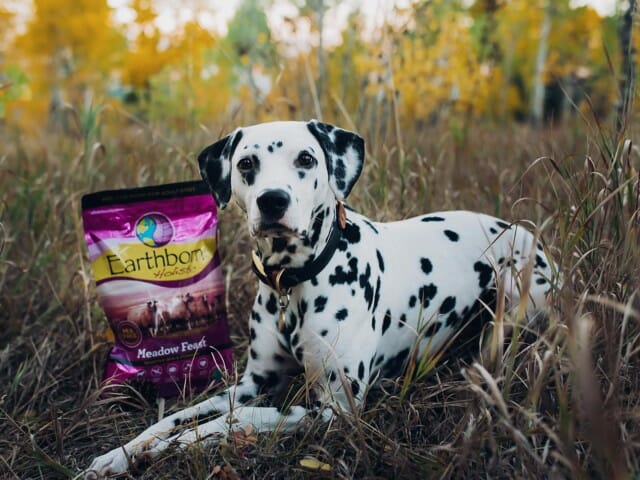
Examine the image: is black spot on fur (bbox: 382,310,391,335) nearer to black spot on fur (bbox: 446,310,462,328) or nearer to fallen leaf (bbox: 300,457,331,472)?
black spot on fur (bbox: 446,310,462,328)

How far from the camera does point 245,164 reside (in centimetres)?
194

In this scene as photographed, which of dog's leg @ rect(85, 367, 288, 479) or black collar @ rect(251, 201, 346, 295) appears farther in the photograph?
black collar @ rect(251, 201, 346, 295)

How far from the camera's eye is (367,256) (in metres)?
2.16

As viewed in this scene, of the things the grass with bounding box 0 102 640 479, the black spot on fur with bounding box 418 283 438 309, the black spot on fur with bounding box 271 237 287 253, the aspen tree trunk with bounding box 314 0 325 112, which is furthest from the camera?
the aspen tree trunk with bounding box 314 0 325 112

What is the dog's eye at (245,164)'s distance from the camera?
1.93 meters

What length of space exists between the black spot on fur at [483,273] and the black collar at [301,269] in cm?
75

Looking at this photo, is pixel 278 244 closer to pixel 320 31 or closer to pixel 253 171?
pixel 253 171

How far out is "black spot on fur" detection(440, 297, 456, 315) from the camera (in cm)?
236

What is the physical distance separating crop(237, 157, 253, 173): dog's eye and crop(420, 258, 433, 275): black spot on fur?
89cm

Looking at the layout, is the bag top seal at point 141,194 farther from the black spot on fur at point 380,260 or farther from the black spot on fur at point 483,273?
the black spot on fur at point 483,273

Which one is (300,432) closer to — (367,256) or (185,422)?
(185,422)

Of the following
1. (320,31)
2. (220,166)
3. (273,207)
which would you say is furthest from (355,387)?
(320,31)

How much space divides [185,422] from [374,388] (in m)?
0.79

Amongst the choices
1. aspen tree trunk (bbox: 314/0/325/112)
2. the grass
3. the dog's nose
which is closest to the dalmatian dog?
the dog's nose
